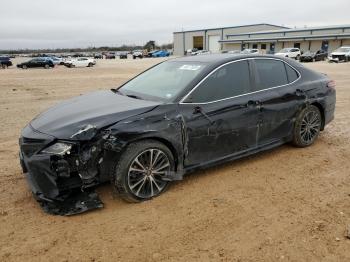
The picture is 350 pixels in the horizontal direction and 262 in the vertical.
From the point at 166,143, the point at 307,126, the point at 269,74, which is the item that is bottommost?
the point at 307,126

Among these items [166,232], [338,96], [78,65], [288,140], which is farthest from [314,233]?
[78,65]

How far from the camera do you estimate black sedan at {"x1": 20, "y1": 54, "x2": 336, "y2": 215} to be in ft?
12.3

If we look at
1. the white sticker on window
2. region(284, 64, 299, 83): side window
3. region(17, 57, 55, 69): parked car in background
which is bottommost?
region(17, 57, 55, 69): parked car in background

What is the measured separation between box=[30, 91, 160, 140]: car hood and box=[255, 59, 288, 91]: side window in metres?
1.75

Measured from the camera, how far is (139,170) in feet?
13.2

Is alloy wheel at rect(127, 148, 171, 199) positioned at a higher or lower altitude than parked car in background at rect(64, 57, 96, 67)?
lower

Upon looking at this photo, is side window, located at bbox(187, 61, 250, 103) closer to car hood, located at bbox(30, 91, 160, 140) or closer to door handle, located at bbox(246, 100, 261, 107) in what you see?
door handle, located at bbox(246, 100, 261, 107)

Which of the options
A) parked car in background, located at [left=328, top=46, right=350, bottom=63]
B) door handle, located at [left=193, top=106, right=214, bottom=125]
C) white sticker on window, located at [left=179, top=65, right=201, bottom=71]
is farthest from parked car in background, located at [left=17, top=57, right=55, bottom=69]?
door handle, located at [left=193, top=106, right=214, bottom=125]

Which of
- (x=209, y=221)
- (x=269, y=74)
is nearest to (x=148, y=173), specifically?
(x=209, y=221)

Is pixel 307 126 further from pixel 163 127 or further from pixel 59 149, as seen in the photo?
pixel 59 149

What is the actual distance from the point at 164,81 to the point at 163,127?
107cm

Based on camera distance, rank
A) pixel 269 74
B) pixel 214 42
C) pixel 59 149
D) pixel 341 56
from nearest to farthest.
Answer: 1. pixel 59 149
2. pixel 269 74
3. pixel 341 56
4. pixel 214 42

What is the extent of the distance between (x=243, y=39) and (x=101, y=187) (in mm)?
73641

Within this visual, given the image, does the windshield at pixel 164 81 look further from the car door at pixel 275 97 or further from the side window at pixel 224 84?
the car door at pixel 275 97
